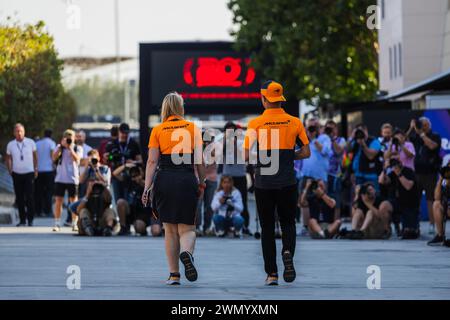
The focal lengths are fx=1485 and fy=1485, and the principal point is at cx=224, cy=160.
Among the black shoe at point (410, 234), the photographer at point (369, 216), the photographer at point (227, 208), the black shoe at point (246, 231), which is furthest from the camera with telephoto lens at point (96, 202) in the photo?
the black shoe at point (410, 234)

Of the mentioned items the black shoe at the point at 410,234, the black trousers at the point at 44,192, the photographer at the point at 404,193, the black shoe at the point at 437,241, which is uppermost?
the photographer at the point at 404,193

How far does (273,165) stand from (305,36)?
37.5 m

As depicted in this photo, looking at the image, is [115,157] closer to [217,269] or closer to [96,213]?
Answer: [96,213]

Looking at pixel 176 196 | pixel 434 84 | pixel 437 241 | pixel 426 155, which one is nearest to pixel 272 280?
pixel 176 196

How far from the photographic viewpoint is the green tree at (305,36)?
168 ft

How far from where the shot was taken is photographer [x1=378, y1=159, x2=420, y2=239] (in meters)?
22.4

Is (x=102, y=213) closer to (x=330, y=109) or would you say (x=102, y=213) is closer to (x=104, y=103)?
(x=330, y=109)

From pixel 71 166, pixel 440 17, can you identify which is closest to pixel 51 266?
pixel 71 166

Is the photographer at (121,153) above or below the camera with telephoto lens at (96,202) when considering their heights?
above

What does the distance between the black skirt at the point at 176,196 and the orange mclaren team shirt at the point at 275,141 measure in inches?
24.9

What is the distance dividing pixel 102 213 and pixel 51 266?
7195 millimetres

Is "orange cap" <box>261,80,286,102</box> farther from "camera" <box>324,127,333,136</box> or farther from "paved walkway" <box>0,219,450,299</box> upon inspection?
"camera" <box>324,127,333,136</box>

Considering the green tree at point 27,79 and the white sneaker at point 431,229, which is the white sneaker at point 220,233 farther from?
the green tree at point 27,79

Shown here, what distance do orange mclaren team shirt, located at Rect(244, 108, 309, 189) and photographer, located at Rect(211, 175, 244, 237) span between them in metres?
8.93
